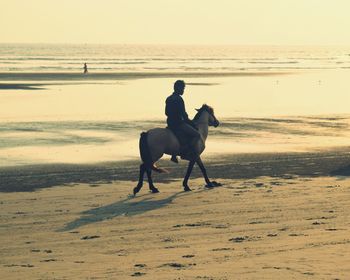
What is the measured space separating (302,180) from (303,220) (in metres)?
5.27

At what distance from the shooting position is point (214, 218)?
561 inches

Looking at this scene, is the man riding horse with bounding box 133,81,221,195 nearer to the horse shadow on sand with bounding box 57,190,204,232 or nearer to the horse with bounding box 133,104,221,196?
the horse with bounding box 133,104,221,196

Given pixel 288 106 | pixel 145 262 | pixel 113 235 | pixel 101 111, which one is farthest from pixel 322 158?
pixel 288 106

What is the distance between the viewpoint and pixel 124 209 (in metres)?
15.4

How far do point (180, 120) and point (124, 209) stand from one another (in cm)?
317

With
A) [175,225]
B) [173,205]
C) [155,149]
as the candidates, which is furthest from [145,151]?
[175,225]

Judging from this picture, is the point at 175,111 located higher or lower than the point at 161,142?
higher

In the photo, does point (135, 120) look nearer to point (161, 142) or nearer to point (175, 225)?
point (161, 142)

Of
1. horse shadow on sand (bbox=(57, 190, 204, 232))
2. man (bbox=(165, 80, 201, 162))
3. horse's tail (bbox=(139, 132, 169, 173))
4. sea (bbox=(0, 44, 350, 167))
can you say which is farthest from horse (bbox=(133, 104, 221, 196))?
sea (bbox=(0, 44, 350, 167))

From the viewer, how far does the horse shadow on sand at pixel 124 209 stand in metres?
14.1

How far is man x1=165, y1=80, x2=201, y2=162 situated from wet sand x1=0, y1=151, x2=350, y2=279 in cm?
81

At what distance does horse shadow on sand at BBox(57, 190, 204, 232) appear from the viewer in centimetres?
1413

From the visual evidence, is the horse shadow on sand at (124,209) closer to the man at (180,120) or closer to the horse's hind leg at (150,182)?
the horse's hind leg at (150,182)

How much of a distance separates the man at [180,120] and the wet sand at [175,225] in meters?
0.81
